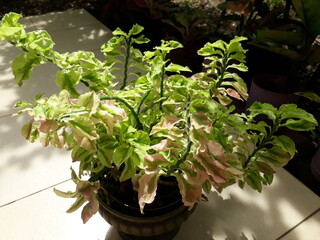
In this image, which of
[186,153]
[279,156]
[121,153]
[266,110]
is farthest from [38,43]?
[279,156]

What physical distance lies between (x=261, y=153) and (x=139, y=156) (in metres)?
0.42

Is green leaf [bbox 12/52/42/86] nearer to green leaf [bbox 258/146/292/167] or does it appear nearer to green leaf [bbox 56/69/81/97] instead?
green leaf [bbox 56/69/81/97]

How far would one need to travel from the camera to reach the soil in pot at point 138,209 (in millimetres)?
823

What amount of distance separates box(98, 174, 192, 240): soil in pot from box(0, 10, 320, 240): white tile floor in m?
0.30

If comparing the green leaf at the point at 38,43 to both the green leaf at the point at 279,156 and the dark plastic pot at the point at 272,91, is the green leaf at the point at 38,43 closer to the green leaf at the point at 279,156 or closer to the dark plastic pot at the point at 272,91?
the green leaf at the point at 279,156

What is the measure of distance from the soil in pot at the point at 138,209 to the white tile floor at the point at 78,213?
1.00 ft

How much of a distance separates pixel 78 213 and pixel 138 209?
464 millimetres

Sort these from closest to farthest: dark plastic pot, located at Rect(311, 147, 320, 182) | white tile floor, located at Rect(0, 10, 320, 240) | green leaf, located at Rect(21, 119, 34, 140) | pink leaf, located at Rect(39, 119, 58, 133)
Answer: pink leaf, located at Rect(39, 119, 58, 133) → green leaf, located at Rect(21, 119, 34, 140) → white tile floor, located at Rect(0, 10, 320, 240) → dark plastic pot, located at Rect(311, 147, 320, 182)

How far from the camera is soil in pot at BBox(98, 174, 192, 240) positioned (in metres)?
0.82

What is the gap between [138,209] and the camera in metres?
0.82

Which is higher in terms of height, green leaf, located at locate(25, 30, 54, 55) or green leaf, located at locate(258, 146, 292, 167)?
green leaf, located at locate(25, 30, 54, 55)

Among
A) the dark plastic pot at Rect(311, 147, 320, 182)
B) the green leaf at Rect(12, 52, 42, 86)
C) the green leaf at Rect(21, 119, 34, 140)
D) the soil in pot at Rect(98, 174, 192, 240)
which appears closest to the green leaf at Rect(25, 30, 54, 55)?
the green leaf at Rect(12, 52, 42, 86)

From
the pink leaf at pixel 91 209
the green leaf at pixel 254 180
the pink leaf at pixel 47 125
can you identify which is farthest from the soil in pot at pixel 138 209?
the pink leaf at pixel 47 125

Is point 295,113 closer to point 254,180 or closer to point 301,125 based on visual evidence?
point 301,125
